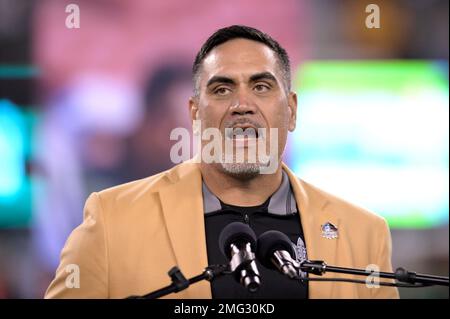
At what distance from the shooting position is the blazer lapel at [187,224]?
1667 mm

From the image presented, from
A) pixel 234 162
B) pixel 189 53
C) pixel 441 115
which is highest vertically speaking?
pixel 189 53

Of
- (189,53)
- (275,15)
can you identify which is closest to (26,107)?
(189,53)

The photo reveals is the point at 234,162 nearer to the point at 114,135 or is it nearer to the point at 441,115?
the point at 114,135

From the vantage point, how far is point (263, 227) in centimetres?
184

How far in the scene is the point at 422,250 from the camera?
264 cm

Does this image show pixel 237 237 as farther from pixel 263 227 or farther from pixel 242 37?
pixel 242 37

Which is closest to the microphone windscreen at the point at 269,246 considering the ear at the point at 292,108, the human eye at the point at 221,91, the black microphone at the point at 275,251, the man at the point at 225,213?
the black microphone at the point at 275,251

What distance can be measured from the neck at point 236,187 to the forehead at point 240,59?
27 cm

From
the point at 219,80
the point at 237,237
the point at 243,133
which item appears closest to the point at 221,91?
the point at 219,80

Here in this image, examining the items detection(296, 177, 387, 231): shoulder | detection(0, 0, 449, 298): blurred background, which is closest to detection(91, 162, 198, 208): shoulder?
detection(296, 177, 387, 231): shoulder

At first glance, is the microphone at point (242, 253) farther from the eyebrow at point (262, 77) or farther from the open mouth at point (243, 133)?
the eyebrow at point (262, 77)

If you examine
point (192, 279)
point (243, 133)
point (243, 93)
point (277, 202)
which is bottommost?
point (192, 279)

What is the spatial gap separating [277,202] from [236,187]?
0.40ft
